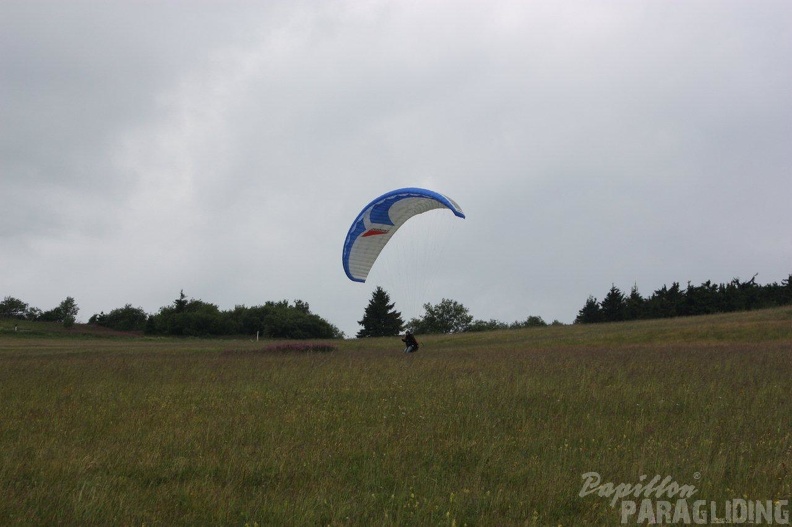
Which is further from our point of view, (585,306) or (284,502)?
Result: (585,306)

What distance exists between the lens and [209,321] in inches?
3189

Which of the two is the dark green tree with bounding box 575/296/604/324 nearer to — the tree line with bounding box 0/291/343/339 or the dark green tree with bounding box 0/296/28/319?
the tree line with bounding box 0/291/343/339

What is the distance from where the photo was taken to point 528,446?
7.94 meters

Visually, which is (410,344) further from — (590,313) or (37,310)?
(37,310)

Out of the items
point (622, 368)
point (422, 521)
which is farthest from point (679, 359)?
point (422, 521)

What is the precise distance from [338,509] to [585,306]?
271 ft

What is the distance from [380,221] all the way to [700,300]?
60.6 m

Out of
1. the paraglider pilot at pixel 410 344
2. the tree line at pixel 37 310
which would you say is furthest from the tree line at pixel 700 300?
the tree line at pixel 37 310

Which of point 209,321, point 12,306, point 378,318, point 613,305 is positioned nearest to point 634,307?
point 613,305

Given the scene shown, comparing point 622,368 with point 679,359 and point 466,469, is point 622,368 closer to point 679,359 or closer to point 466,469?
point 679,359

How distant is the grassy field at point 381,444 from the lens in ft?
19.4

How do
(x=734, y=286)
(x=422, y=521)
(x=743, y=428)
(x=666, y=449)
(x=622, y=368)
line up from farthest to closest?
(x=734, y=286), (x=622, y=368), (x=743, y=428), (x=666, y=449), (x=422, y=521)

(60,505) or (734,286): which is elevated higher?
(734,286)

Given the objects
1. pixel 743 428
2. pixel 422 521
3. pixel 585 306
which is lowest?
pixel 422 521
